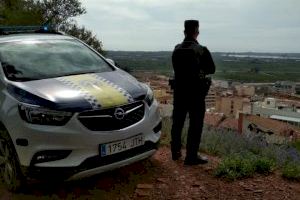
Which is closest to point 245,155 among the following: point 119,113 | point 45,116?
point 119,113

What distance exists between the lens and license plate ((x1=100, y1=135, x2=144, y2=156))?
4336mm

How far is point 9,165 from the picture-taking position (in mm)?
4621

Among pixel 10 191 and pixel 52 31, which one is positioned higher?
pixel 52 31

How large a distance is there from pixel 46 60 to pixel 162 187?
193 cm

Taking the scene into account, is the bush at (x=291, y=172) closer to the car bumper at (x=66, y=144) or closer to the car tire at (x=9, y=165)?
the car bumper at (x=66, y=144)

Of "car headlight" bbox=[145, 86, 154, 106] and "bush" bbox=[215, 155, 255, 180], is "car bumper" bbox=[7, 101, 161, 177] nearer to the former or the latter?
"car headlight" bbox=[145, 86, 154, 106]

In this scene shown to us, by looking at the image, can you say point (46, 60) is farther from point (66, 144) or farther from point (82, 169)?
point (82, 169)

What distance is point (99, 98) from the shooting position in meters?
4.36

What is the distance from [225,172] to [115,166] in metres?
1.30

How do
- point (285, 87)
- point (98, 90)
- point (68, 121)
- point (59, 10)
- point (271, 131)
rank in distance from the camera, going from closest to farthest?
point (68, 121) < point (98, 90) < point (271, 131) < point (59, 10) < point (285, 87)

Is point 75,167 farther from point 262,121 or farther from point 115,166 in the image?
point 262,121

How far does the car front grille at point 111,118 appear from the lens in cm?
424

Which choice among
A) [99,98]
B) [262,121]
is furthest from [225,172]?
[262,121]

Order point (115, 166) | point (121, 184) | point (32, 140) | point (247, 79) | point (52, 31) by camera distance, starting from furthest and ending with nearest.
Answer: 1. point (247, 79)
2. point (52, 31)
3. point (121, 184)
4. point (115, 166)
5. point (32, 140)
